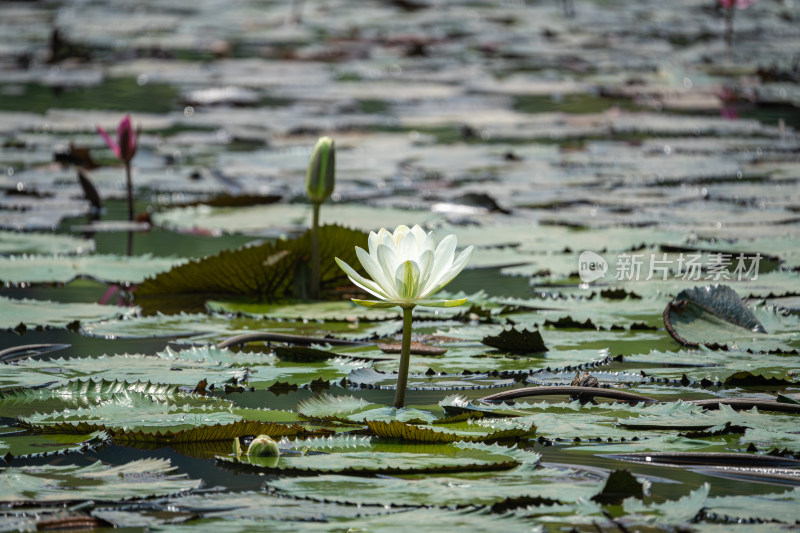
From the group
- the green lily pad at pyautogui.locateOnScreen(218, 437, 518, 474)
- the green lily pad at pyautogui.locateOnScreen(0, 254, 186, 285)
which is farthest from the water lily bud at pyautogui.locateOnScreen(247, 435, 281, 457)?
the green lily pad at pyautogui.locateOnScreen(0, 254, 186, 285)

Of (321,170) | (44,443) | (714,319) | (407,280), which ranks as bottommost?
(44,443)

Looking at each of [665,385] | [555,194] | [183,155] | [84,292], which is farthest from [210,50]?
[665,385]

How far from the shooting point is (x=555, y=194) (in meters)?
3.47

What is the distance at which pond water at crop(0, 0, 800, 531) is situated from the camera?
46.9 inches

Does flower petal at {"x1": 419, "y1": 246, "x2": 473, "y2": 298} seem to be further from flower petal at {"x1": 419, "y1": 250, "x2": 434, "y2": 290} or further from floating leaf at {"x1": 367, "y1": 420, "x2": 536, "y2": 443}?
floating leaf at {"x1": 367, "y1": 420, "x2": 536, "y2": 443}

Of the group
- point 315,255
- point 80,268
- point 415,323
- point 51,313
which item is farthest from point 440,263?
point 80,268

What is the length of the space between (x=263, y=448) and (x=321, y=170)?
89 cm

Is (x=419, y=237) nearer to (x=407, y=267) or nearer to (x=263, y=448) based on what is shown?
(x=407, y=267)

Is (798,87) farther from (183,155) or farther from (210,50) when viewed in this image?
(210,50)

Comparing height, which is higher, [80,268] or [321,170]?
[321,170]

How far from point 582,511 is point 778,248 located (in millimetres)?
1569

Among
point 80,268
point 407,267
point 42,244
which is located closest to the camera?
point 407,267

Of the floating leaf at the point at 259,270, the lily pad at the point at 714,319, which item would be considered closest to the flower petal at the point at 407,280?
the lily pad at the point at 714,319

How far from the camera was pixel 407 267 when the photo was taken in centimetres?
A: 139
